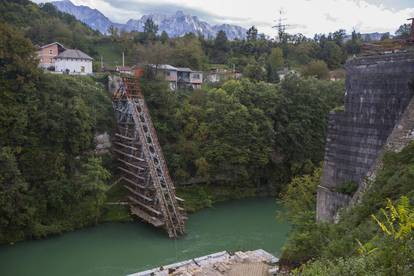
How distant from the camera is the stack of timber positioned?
19703 millimetres

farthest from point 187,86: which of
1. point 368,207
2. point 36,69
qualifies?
point 368,207

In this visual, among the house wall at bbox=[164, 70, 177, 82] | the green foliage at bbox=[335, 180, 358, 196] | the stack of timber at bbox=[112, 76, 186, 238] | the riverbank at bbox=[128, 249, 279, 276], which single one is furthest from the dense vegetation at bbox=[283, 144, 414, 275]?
the house wall at bbox=[164, 70, 177, 82]

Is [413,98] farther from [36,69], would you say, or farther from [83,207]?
[36,69]

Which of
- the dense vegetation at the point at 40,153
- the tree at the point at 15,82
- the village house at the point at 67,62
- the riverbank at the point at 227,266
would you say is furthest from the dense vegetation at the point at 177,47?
the riverbank at the point at 227,266

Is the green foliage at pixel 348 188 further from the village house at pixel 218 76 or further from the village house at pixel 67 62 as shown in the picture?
the village house at pixel 218 76

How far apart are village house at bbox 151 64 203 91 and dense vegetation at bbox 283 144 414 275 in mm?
25185

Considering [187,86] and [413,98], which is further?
[187,86]

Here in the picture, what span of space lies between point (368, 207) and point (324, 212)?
2.51 metres

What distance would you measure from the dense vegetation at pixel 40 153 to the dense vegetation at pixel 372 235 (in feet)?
43.5

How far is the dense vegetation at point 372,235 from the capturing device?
12.0 feet

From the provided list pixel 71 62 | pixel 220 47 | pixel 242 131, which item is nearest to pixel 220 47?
pixel 220 47

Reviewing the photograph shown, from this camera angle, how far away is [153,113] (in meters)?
25.5

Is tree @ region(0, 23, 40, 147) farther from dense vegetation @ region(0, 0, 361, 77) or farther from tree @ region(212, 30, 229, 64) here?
tree @ region(212, 30, 229, 64)

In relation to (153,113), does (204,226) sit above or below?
below
